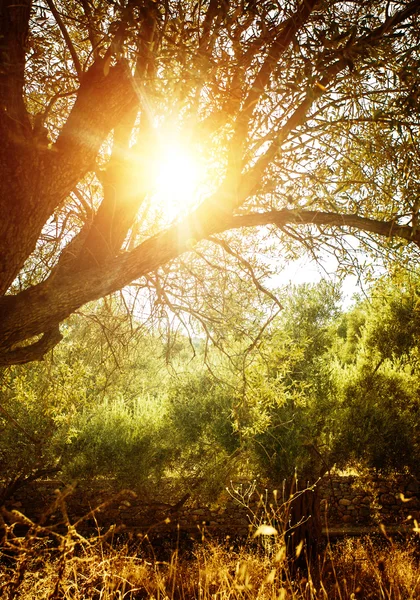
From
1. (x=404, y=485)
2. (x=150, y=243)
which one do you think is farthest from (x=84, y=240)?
(x=404, y=485)

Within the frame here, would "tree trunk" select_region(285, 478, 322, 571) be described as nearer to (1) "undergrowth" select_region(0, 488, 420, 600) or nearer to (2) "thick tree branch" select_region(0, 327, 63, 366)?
(1) "undergrowth" select_region(0, 488, 420, 600)

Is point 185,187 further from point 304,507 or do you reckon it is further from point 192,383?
point 192,383

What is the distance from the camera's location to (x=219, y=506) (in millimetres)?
13133

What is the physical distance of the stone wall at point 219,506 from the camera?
13.5 m

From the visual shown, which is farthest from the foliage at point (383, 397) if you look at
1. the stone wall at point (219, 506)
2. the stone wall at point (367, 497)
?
the stone wall at point (219, 506)

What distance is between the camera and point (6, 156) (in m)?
3.04

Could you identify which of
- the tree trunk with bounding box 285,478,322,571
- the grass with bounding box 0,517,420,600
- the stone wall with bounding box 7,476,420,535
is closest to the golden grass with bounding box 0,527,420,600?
the grass with bounding box 0,517,420,600

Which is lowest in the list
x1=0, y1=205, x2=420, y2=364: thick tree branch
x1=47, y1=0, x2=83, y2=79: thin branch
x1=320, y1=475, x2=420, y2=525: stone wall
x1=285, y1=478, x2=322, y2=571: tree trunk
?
x1=320, y1=475, x2=420, y2=525: stone wall

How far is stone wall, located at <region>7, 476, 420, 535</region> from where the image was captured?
13.5 metres

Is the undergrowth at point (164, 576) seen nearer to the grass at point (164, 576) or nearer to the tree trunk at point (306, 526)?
the grass at point (164, 576)

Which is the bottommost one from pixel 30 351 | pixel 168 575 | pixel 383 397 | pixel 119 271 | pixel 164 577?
pixel 383 397

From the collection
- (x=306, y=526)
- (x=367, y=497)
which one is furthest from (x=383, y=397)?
(x=306, y=526)

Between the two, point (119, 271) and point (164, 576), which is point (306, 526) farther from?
point (119, 271)

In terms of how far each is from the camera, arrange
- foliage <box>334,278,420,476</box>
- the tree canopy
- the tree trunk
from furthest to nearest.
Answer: foliage <box>334,278,420,476</box>, the tree trunk, the tree canopy
